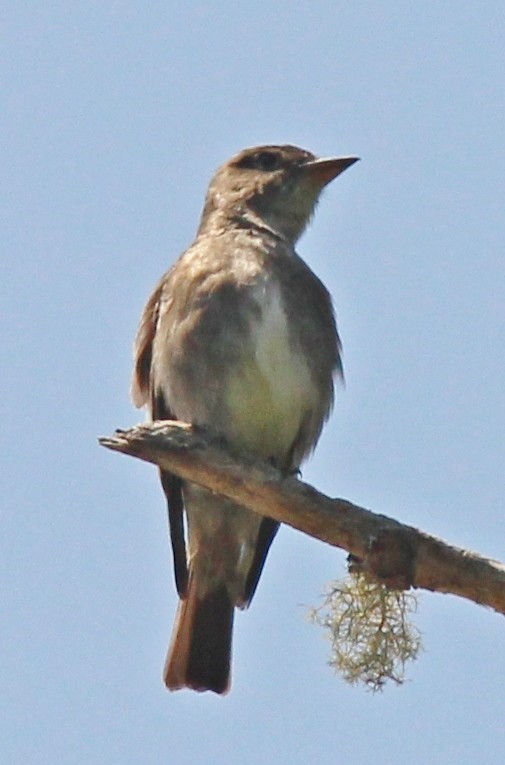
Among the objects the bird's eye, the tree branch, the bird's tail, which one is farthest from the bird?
the tree branch

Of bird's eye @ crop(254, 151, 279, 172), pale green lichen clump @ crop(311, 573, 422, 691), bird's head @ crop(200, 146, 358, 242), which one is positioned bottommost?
pale green lichen clump @ crop(311, 573, 422, 691)

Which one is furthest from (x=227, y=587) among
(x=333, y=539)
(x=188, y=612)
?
(x=333, y=539)

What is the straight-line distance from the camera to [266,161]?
811 centimetres

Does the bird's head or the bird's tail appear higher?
the bird's head

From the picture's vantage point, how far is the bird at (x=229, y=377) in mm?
6914

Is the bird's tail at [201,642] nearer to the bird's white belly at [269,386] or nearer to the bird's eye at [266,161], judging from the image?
the bird's white belly at [269,386]

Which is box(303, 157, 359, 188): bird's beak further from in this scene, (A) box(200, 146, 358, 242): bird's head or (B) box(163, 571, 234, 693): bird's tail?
(B) box(163, 571, 234, 693): bird's tail

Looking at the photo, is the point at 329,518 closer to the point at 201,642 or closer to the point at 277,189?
the point at 201,642

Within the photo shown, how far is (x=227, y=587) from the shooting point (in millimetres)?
7480

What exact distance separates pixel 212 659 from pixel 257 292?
176 centimetres

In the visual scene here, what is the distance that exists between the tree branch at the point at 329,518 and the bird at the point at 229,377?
57 centimetres

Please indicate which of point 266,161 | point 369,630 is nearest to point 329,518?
point 369,630

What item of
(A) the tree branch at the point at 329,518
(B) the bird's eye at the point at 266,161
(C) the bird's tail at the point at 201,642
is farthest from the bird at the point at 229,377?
(A) the tree branch at the point at 329,518

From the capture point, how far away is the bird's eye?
318 inches
